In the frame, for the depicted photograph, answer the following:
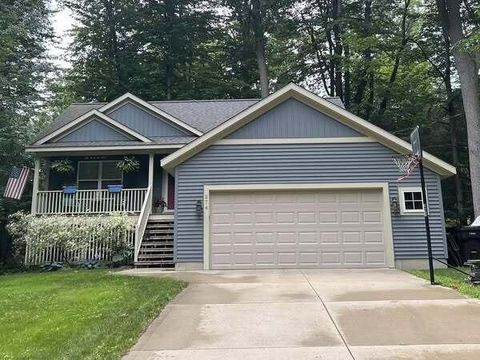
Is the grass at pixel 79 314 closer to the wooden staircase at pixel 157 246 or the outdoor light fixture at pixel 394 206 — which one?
the wooden staircase at pixel 157 246

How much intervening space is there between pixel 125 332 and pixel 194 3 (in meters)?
26.4

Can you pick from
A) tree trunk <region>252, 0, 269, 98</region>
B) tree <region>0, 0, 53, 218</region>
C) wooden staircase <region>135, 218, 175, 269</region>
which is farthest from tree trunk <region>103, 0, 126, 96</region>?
wooden staircase <region>135, 218, 175, 269</region>

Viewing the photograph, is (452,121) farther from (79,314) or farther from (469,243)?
(79,314)

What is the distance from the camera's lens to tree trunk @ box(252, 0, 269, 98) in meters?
25.4

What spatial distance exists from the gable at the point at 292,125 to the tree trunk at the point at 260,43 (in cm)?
1372

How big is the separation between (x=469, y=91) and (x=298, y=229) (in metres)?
8.32

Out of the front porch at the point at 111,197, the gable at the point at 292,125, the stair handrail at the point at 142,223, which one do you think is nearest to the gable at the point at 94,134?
the front porch at the point at 111,197

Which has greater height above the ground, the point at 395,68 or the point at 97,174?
the point at 395,68

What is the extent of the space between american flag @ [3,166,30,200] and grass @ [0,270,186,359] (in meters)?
4.88

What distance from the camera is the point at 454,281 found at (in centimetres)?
816

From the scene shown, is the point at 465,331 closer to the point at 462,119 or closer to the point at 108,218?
the point at 108,218

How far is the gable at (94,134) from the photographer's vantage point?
51.0 feet

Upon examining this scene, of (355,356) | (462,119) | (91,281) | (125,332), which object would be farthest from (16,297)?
(462,119)


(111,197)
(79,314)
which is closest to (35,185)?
(111,197)
